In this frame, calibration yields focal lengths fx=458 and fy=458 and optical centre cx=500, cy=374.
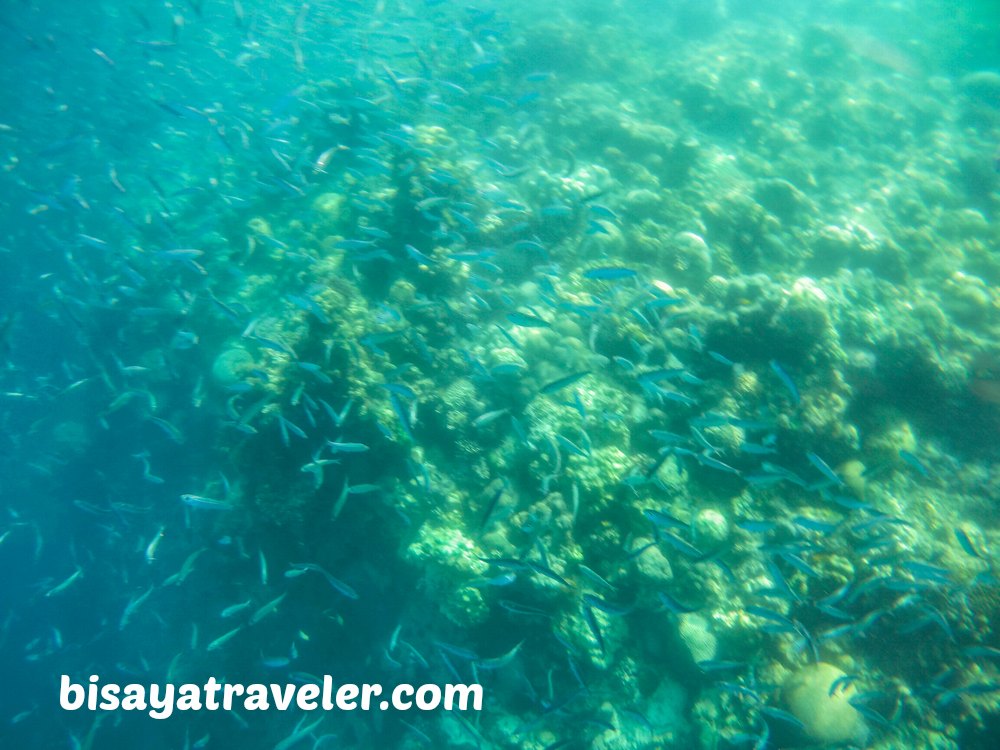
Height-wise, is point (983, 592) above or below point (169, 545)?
above

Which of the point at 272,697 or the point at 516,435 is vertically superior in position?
the point at 516,435

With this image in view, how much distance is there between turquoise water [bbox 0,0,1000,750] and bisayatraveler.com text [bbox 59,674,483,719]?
21 centimetres

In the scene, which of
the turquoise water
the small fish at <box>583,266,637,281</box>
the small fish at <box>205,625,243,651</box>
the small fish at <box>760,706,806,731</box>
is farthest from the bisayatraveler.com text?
the small fish at <box>583,266,637,281</box>

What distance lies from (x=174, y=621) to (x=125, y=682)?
1313mm

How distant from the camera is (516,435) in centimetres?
658

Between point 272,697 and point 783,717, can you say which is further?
point 272,697

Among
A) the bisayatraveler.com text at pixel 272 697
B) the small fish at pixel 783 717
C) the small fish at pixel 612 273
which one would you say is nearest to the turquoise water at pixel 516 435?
the small fish at pixel 783 717

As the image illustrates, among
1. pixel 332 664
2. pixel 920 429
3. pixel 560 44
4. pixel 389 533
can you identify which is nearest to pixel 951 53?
pixel 560 44

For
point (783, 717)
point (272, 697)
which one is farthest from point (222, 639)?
point (783, 717)

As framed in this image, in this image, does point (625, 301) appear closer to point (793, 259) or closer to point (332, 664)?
point (793, 259)

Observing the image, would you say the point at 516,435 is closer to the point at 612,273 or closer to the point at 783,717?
the point at 612,273

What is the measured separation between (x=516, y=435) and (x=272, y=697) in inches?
230

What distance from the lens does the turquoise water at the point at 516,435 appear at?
17.8 feet

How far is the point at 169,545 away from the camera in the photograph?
27.3 ft
